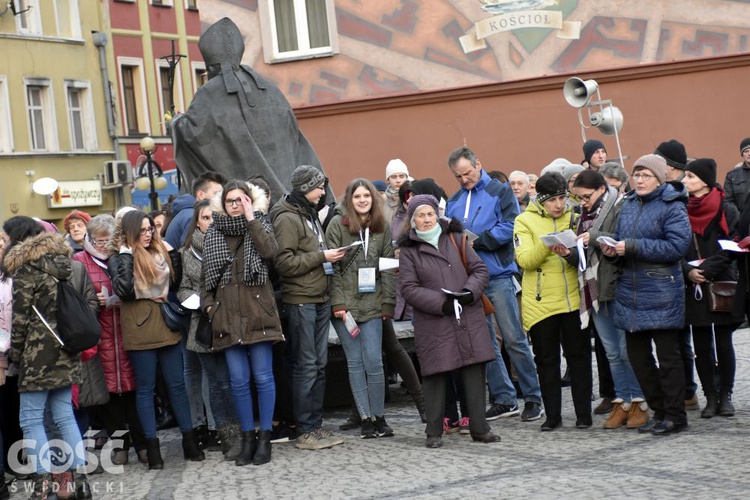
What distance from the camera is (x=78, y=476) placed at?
8508 millimetres

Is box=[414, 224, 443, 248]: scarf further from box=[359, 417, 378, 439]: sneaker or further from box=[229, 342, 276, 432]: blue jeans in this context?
box=[359, 417, 378, 439]: sneaker

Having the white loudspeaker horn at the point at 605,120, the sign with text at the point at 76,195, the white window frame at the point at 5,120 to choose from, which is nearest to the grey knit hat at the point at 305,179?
the white loudspeaker horn at the point at 605,120

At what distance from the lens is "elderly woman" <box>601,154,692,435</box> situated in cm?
889

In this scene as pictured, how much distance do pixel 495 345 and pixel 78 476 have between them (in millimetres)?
3276

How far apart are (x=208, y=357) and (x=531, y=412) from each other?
238 cm

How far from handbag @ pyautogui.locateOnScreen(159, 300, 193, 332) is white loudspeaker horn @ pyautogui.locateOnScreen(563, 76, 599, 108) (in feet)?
33.8

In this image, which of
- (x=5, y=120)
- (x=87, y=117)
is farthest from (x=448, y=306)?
(x=87, y=117)

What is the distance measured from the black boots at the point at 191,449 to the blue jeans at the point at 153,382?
5 cm

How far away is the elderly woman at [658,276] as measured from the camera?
350 inches

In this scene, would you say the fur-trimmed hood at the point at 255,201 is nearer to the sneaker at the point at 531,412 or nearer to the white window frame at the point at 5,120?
the sneaker at the point at 531,412

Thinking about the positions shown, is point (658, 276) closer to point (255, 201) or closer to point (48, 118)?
point (255, 201)

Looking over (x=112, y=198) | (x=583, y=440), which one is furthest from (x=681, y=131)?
(x=112, y=198)

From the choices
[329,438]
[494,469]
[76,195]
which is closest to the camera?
[494,469]

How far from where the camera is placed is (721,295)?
9461 millimetres
